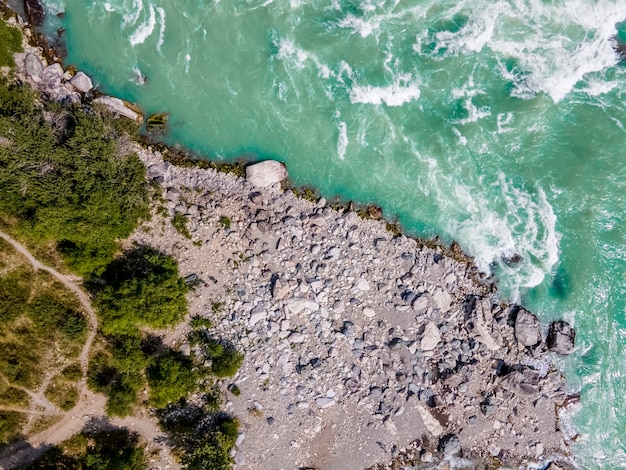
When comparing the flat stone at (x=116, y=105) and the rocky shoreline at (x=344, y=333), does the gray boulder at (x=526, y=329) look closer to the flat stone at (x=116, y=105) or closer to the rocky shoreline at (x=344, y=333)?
the rocky shoreline at (x=344, y=333)

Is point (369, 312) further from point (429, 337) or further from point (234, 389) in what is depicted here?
point (234, 389)

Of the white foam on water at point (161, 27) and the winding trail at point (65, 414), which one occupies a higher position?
the white foam on water at point (161, 27)

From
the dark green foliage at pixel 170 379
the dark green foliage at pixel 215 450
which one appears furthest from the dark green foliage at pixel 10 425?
the dark green foliage at pixel 215 450

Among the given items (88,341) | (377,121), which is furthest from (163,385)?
(377,121)

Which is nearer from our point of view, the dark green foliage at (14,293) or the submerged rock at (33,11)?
the dark green foliage at (14,293)

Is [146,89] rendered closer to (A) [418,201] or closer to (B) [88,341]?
(B) [88,341]

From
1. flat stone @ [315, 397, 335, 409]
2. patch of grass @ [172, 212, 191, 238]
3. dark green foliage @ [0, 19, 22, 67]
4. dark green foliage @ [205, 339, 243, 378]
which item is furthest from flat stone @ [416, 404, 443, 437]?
dark green foliage @ [0, 19, 22, 67]

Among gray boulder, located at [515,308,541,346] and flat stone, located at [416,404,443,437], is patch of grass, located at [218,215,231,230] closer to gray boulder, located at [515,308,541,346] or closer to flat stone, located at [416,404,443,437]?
flat stone, located at [416,404,443,437]

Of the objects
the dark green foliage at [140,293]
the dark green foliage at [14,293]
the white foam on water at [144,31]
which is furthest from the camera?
the white foam on water at [144,31]
